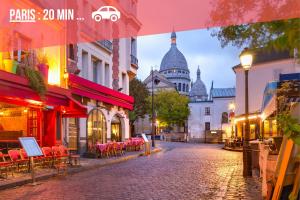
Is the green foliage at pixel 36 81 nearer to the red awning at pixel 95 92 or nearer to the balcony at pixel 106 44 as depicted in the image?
the red awning at pixel 95 92

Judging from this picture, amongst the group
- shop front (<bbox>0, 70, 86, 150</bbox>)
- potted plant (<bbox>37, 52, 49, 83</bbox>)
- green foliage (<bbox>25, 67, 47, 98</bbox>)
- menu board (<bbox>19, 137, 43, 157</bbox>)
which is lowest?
menu board (<bbox>19, 137, 43, 157</bbox>)

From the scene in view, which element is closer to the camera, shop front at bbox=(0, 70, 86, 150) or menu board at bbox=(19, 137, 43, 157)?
menu board at bbox=(19, 137, 43, 157)

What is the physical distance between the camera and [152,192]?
10500 mm

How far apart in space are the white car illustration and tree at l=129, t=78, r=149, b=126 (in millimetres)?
18564

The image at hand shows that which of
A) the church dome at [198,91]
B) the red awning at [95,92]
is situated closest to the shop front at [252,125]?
the red awning at [95,92]

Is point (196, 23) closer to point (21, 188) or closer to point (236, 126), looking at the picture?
point (21, 188)

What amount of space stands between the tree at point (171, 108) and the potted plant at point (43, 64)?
59366 mm

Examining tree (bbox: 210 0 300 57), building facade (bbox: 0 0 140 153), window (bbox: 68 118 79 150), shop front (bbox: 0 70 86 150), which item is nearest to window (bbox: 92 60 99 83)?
building facade (bbox: 0 0 140 153)

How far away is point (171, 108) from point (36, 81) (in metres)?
63.7

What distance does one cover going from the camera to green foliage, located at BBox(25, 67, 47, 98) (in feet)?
53.6

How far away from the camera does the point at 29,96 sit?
16.1m

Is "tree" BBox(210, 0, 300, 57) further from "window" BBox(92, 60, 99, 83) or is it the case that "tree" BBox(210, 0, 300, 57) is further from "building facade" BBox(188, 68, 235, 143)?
"building facade" BBox(188, 68, 235, 143)

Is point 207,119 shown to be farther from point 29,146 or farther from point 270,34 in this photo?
point 270,34

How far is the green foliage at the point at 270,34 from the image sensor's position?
4258 mm
